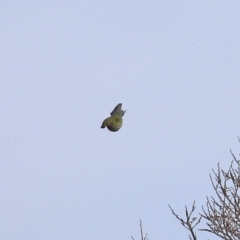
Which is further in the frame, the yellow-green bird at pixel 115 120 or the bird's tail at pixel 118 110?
the bird's tail at pixel 118 110

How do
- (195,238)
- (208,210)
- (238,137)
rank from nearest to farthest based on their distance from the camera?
(195,238), (208,210), (238,137)

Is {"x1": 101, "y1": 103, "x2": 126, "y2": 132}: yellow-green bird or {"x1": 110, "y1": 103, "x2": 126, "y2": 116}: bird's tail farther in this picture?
{"x1": 110, "y1": 103, "x2": 126, "y2": 116}: bird's tail

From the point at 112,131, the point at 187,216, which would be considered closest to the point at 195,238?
the point at 187,216

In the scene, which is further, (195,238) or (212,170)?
(212,170)

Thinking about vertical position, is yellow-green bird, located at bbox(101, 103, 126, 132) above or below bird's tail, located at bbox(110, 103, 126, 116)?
below

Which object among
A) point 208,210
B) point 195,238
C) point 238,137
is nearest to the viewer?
point 195,238

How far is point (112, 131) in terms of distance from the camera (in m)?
14.4

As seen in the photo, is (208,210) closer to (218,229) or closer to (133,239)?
(218,229)

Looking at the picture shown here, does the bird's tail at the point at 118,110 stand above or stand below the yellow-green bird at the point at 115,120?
above

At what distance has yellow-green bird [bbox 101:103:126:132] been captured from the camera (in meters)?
14.4

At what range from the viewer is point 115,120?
47.4ft

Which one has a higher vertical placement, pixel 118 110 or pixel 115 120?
pixel 118 110

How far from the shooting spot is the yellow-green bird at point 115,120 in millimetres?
14391

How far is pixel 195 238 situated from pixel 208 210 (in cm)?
106
